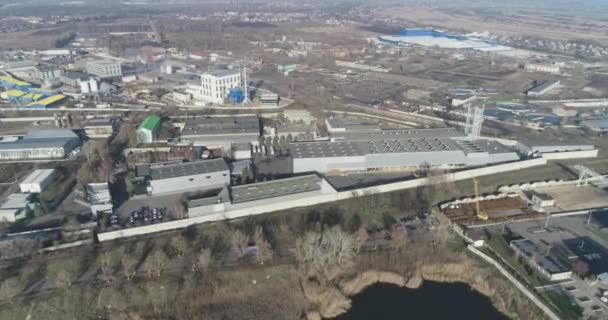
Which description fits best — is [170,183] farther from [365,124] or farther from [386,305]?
[365,124]

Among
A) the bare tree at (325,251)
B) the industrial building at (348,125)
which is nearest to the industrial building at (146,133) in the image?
the industrial building at (348,125)

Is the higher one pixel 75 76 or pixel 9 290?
pixel 75 76

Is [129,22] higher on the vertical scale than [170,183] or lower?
higher

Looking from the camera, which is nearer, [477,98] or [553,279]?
[553,279]

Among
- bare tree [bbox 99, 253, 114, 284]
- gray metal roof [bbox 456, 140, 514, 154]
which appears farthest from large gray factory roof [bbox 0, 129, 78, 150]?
gray metal roof [bbox 456, 140, 514, 154]

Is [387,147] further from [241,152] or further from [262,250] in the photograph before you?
[262,250]

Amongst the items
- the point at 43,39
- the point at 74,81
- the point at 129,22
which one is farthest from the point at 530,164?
the point at 129,22

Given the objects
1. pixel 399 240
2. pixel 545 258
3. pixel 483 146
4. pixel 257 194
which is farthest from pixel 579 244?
pixel 257 194
